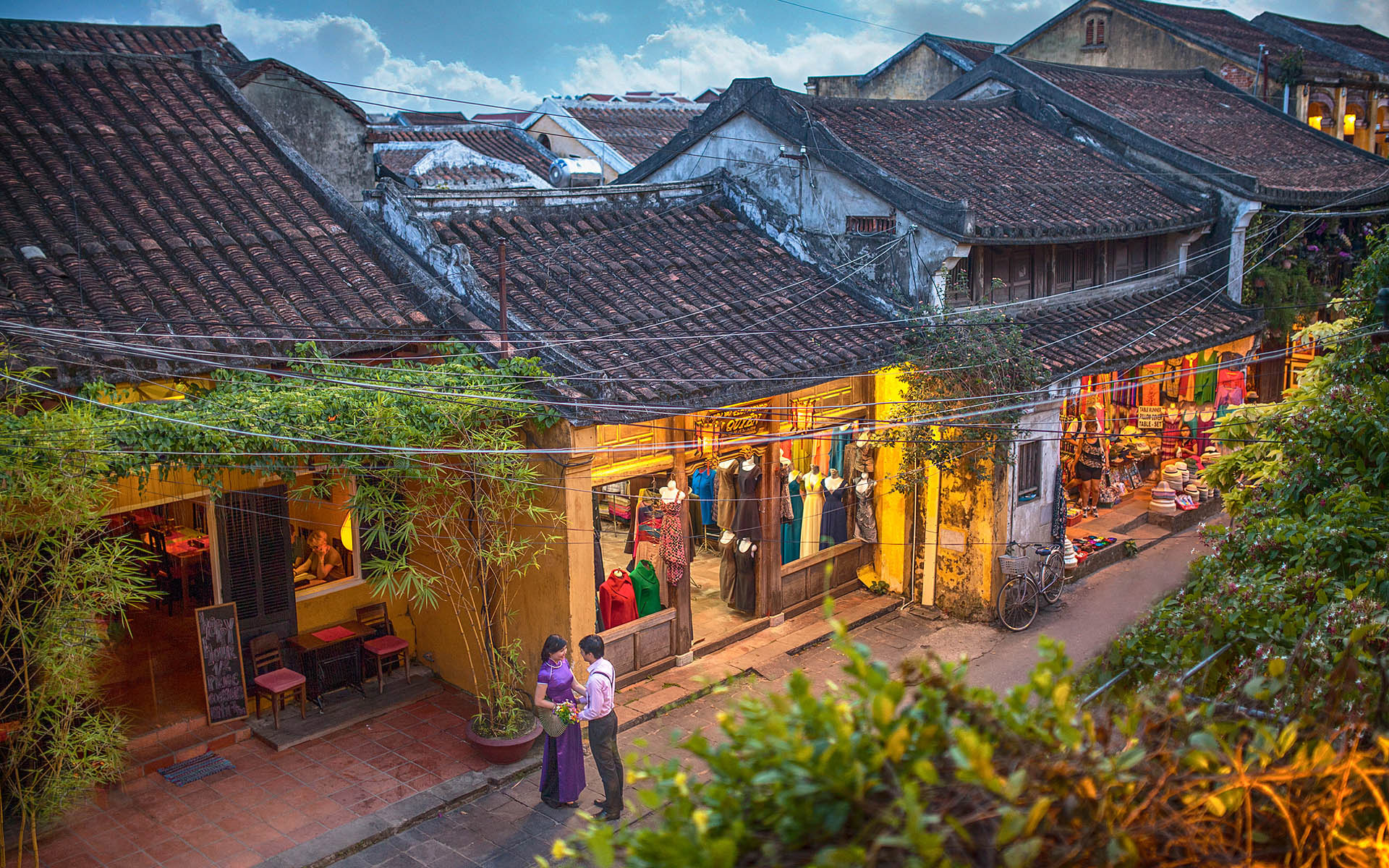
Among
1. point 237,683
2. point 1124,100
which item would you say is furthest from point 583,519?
point 1124,100

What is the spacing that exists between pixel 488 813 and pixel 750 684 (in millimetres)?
3867

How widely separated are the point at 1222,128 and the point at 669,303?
53.5 ft

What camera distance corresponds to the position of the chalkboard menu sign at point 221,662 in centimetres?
1074

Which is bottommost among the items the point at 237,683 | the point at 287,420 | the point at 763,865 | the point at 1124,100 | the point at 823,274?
the point at 237,683

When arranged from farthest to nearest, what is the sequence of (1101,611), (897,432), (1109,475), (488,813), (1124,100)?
(1124,100), (1109,475), (1101,611), (897,432), (488,813)

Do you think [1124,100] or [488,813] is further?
[1124,100]

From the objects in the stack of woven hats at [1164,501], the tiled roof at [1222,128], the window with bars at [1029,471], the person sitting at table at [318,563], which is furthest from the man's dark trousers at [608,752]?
the tiled roof at [1222,128]

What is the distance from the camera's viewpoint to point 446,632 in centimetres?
1218

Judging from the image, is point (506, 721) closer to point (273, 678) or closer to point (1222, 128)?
point (273, 678)

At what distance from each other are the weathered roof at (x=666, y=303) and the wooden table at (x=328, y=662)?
4.09 m

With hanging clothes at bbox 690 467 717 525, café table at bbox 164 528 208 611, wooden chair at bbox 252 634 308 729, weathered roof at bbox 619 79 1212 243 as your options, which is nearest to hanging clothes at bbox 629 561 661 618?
hanging clothes at bbox 690 467 717 525

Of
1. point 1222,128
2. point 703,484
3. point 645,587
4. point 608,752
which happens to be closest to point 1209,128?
point 1222,128

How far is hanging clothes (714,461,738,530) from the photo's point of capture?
526 inches

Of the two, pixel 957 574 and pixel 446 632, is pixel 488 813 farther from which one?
pixel 957 574
